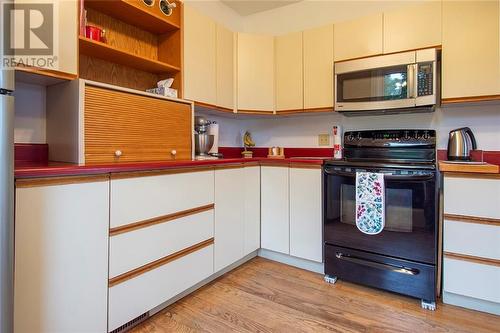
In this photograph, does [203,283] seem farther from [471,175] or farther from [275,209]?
[471,175]

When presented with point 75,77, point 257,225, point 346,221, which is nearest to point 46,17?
point 75,77

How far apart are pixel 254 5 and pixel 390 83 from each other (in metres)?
1.61

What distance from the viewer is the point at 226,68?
2459 mm

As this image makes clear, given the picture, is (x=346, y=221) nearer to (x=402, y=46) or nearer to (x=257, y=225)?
(x=257, y=225)

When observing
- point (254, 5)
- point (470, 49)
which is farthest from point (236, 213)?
point (254, 5)

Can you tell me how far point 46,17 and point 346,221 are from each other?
2072 millimetres

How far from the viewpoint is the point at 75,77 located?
1443 millimetres

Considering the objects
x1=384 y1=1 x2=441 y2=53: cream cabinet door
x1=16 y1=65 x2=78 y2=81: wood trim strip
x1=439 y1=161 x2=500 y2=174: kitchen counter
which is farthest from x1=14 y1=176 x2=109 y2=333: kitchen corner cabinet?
x1=384 y1=1 x2=441 y2=53: cream cabinet door

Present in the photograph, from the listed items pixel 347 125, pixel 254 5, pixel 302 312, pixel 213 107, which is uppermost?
pixel 254 5

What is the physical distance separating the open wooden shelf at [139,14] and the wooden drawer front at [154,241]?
4.38 feet

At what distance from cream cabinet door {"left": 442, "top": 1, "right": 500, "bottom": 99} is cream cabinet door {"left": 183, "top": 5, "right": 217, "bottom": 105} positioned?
65.3 inches

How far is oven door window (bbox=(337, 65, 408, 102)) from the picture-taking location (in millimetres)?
2023

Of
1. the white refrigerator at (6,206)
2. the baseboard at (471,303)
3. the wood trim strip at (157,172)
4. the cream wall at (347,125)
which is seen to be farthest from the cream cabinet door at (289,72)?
the white refrigerator at (6,206)

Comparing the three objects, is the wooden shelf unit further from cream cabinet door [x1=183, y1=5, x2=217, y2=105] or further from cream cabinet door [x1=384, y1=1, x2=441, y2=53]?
cream cabinet door [x1=384, y1=1, x2=441, y2=53]
